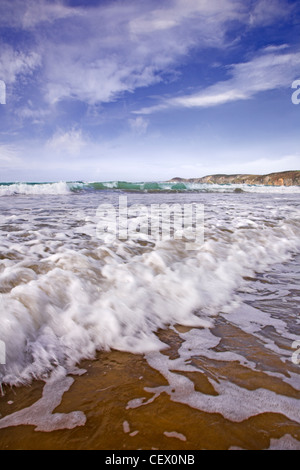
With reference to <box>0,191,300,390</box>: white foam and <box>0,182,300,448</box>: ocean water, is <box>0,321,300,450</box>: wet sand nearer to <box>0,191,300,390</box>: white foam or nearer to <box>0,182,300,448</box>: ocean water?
<box>0,182,300,448</box>: ocean water

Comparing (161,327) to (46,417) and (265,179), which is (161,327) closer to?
(46,417)

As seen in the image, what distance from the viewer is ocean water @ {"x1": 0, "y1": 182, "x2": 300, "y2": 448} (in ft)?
3.83

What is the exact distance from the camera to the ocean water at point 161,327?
3.83ft

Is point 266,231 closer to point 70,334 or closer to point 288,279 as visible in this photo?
point 288,279

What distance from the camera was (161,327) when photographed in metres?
1.83

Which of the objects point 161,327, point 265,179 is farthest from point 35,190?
point 265,179

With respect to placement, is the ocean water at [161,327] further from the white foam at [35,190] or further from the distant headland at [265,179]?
the distant headland at [265,179]

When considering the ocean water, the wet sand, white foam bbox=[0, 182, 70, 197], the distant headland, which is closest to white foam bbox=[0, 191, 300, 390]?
the ocean water

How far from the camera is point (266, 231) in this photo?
200 inches

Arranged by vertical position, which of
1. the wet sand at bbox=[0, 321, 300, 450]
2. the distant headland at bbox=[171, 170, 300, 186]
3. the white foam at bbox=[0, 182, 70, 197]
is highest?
the distant headland at bbox=[171, 170, 300, 186]

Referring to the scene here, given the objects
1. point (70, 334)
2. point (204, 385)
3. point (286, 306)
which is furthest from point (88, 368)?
point (286, 306)

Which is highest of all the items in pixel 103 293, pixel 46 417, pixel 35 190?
pixel 35 190
